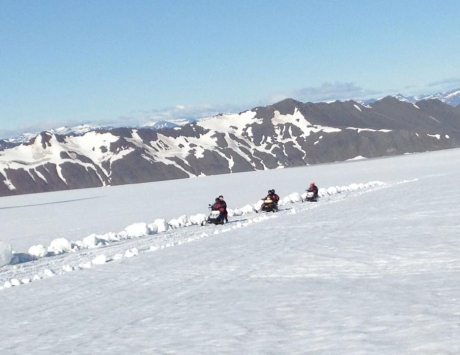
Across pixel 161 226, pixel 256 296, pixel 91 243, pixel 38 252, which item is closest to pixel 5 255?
pixel 38 252

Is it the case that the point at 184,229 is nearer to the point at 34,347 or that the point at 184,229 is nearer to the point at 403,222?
the point at 403,222

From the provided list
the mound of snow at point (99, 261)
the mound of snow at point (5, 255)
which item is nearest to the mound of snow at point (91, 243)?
the mound of snow at point (5, 255)

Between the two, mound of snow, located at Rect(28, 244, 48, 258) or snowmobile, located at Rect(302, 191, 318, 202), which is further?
snowmobile, located at Rect(302, 191, 318, 202)

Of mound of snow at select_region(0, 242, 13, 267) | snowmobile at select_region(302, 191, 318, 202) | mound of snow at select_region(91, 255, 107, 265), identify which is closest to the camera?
mound of snow at select_region(91, 255, 107, 265)

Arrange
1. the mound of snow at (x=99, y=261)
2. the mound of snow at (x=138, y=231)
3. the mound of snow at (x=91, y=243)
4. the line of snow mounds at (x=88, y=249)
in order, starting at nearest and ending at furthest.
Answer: the line of snow mounds at (x=88, y=249) < the mound of snow at (x=99, y=261) < the mound of snow at (x=91, y=243) < the mound of snow at (x=138, y=231)

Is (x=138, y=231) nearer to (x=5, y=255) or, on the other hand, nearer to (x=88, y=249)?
(x=88, y=249)

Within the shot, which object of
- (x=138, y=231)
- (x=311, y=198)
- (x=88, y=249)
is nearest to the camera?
(x=88, y=249)

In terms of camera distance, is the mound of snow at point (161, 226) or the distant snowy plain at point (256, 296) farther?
the mound of snow at point (161, 226)

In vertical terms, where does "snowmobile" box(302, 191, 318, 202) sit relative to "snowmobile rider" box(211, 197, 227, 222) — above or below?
below

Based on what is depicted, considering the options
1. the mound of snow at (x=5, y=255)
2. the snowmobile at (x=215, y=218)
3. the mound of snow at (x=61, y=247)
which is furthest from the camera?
the snowmobile at (x=215, y=218)

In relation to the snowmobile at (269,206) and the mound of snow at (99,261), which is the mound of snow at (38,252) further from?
the snowmobile at (269,206)

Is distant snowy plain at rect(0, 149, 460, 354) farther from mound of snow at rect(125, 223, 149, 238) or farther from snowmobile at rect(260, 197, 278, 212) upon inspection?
snowmobile at rect(260, 197, 278, 212)

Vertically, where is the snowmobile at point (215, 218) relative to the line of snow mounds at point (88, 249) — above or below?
above

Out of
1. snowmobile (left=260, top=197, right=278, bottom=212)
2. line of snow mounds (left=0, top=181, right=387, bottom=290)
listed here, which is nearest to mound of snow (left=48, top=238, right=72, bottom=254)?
line of snow mounds (left=0, top=181, right=387, bottom=290)
